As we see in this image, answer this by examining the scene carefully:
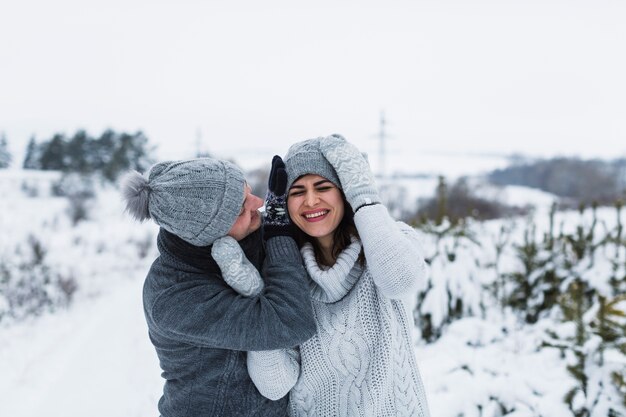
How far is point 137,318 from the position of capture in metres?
6.80

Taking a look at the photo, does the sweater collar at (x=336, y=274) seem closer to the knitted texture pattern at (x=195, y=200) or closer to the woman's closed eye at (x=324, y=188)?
the woman's closed eye at (x=324, y=188)

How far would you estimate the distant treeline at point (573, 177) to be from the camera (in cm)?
5659

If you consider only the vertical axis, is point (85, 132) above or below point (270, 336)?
above

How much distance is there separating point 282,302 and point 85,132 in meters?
37.5

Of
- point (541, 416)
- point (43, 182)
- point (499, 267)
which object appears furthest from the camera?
point (43, 182)

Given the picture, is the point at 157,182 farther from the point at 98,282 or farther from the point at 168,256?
the point at 98,282

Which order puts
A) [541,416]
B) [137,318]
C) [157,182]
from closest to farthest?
[157,182] < [541,416] < [137,318]

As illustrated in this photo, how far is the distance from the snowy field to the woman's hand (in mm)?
1954

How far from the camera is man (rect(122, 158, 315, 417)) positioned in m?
1.42

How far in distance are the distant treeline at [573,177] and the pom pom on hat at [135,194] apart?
177 feet

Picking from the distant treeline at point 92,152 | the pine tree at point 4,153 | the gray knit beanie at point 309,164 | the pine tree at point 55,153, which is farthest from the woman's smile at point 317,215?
the pine tree at point 55,153

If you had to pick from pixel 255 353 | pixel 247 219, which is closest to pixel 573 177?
pixel 247 219

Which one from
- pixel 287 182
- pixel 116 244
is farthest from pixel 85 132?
pixel 287 182

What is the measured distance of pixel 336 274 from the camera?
5.50 feet
